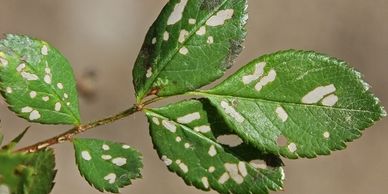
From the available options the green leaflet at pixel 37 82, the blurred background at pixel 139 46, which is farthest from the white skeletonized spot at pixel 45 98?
the blurred background at pixel 139 46

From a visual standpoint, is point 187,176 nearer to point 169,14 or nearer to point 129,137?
point 169,14

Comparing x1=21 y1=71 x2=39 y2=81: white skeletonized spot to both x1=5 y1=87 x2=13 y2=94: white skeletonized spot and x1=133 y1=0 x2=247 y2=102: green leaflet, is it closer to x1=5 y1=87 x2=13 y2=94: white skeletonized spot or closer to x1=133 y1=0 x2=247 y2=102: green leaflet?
x1=5 y1=87 x2=13 y2=94: white skeletonized spot

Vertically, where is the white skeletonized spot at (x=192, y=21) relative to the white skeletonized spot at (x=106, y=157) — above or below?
above

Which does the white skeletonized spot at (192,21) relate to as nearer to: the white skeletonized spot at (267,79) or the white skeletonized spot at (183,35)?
the white skeletonized spot at (183,35)

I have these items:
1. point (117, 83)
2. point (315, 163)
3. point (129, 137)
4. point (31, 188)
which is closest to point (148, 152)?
point (129, 137)

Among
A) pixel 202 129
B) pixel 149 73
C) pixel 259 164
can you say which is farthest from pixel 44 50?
pixel 259 164
